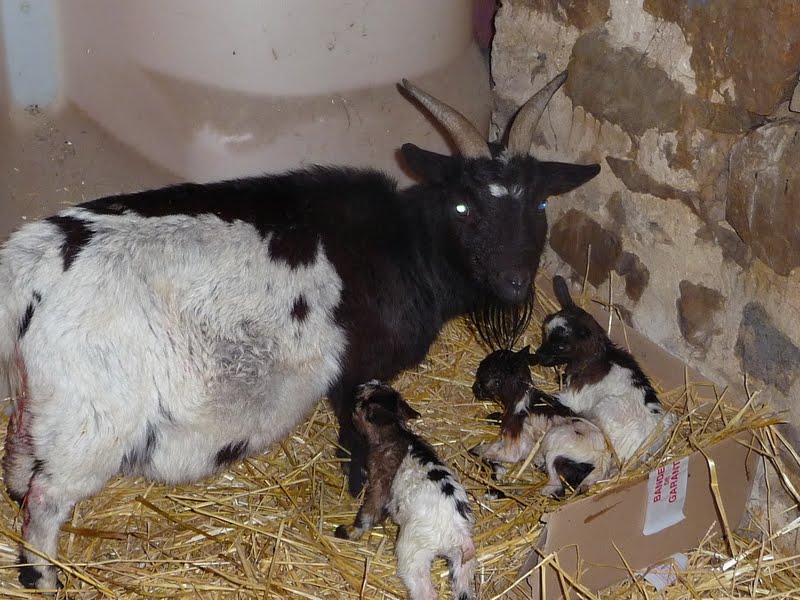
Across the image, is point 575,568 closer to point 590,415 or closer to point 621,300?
point 590,415

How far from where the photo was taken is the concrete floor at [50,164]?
5.32 meters

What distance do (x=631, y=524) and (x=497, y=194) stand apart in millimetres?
1528

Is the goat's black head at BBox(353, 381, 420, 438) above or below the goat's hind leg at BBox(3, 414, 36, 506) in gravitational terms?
above

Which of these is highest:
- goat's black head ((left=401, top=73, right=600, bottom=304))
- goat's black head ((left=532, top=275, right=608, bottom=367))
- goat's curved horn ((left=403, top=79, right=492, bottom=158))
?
goat's curved horn ((left=403, top=79, right=492, bottom=158))

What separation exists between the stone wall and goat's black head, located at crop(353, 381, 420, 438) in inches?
58.3

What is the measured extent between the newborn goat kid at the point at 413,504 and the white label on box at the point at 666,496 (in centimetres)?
80

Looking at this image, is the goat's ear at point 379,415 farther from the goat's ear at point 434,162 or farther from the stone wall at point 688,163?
the stone wall at point 688,163

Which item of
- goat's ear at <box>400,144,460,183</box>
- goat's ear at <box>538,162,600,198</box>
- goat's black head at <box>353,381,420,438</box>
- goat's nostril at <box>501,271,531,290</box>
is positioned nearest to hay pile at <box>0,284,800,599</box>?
Result: goat's black head at <box>353,381,420,438</box>

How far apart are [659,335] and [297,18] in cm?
251

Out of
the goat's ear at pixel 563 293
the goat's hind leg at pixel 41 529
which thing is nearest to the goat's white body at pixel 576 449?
the goat's ear at pixel 563 293

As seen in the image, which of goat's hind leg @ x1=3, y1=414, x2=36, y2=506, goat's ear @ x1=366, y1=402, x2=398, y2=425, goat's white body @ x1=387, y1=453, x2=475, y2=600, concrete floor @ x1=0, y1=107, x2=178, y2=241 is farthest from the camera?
concrete floor @ x1=0, y1=107, x2=178, y2=241

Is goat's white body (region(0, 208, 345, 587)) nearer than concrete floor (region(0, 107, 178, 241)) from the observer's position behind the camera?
Yes

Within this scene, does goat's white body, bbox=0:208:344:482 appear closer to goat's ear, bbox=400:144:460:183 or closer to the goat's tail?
the goat's tail

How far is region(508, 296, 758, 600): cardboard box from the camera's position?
3355 mm
